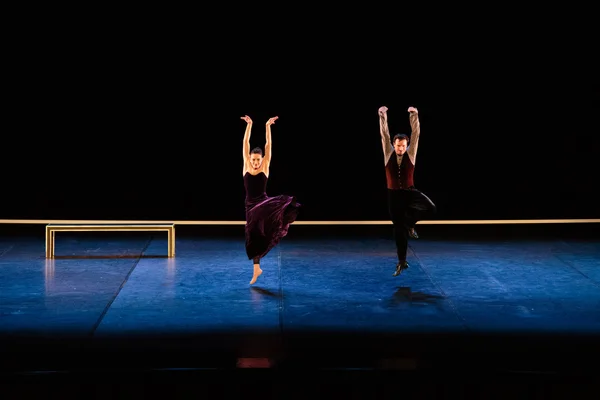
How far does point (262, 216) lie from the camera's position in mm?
5938

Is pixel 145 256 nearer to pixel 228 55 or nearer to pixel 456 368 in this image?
pixel 228 55

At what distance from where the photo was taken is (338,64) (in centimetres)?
863

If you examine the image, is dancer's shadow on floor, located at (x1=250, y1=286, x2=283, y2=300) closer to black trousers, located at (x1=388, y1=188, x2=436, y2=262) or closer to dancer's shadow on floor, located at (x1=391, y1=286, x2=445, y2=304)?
dancer's shadow on floor, located at (x1=391, y1=286, x2=445, y2=304)

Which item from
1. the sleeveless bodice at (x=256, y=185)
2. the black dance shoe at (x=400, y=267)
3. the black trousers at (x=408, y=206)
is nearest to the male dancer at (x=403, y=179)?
the black trousers at (x=408, y=206)

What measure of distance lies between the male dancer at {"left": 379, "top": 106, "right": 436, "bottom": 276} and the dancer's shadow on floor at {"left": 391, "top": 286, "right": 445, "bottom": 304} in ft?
1.98

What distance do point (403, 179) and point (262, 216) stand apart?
3.87 ft

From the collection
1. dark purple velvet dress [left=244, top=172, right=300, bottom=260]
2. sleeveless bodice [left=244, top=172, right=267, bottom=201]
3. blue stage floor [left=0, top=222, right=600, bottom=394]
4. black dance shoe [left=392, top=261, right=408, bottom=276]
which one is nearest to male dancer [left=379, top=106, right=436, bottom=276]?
black dance shoe [left=392, top=261, right=408, bottom=276]

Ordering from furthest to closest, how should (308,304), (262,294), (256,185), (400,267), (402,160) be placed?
(400,267)
(402,160)
(256,185)
(262,294)
(308,304)

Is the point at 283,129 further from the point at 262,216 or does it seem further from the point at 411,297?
the point at 411,297

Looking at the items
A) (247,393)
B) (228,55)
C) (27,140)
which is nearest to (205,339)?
(247,393)

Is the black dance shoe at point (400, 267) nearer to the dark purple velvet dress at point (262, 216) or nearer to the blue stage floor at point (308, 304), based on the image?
the blue stage floor at point (308, 304)

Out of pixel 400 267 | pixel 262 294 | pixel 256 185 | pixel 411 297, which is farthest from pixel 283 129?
pixel 411 297

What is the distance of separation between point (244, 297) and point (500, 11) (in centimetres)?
475

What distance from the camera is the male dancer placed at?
616 cm
